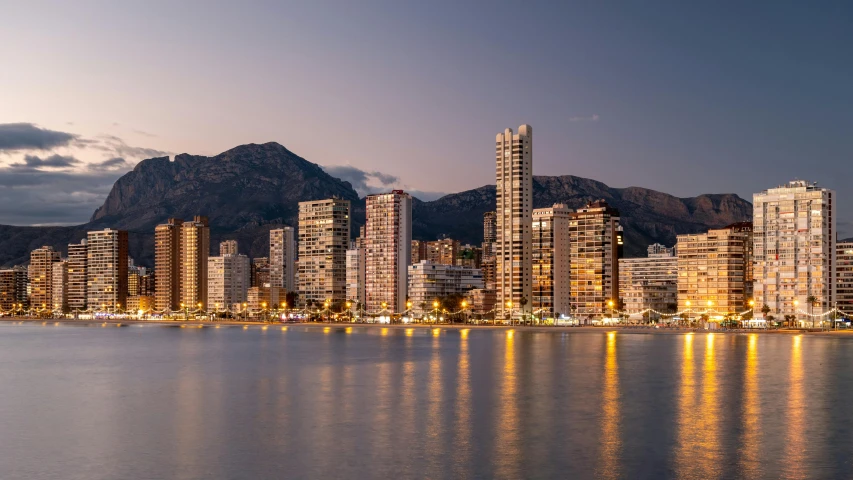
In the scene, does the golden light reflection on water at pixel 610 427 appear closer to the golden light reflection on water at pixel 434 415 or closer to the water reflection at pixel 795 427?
the water reflection at pixel 795 427

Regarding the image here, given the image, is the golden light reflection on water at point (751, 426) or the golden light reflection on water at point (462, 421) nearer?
the golden light reflection on water at point (751, 426)

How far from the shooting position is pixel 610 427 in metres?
61.0

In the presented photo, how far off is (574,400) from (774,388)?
74.3ft

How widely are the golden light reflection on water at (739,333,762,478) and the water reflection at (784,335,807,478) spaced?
1.65 m

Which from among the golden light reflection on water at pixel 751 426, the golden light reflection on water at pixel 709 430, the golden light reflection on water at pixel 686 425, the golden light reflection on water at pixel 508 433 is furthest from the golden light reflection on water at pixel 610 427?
the golden light reflection on water at pixel 751 426

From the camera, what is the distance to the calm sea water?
160 feet

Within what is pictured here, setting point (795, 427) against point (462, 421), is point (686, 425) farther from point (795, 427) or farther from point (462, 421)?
point (462, 421)

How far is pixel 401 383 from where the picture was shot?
3506 inches

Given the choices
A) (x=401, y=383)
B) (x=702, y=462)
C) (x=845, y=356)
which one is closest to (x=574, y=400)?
(x=401, y=383)

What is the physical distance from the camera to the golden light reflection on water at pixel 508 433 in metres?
47.4

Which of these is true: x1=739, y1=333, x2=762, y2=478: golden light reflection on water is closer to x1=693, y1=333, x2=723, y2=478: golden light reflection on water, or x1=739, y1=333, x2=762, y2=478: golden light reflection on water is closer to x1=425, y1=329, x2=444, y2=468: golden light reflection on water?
A: x1=693, y1=333, x2=723, y2=478: golden light reflection on water

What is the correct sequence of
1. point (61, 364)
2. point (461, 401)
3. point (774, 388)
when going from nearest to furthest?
point (461, 401) → point (774, 388) → point (61, 364)

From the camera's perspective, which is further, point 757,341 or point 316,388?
point 757,341

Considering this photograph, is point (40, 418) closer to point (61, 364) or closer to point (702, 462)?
point (702, 462)
